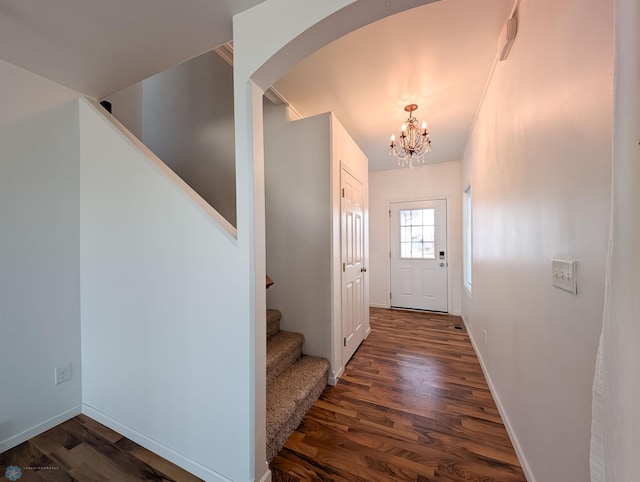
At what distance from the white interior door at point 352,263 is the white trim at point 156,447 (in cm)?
146

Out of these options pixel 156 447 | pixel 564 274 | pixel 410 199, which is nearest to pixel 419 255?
pixel 410 199

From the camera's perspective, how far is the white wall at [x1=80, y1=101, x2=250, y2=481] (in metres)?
1.25

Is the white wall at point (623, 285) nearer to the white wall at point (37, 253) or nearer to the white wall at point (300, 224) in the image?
the white wall at point (300, 224)

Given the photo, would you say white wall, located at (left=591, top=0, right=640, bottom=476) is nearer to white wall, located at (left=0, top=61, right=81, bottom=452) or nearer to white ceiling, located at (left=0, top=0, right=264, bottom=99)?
white ceiling, located at (left=0, top=0, right=264, bottom=99)

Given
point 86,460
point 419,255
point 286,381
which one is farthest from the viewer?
point 419,255

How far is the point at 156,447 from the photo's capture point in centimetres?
148

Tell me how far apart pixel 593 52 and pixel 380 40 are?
126 centimetres

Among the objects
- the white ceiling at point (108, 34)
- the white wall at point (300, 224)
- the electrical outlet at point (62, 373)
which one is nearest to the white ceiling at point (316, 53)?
the white ceiling at point (108, 34)

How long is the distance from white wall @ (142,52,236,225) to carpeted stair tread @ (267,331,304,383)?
1.51 metres

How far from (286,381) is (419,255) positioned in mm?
3457

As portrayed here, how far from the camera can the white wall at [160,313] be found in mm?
1253

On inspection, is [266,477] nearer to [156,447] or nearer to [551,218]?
[156,447]

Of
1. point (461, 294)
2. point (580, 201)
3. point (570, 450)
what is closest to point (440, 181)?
point (461, 294)

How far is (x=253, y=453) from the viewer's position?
1.20 metres
